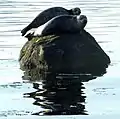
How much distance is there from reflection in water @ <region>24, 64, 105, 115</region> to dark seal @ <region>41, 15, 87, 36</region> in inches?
73.1

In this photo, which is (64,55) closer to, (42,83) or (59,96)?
(42,83)

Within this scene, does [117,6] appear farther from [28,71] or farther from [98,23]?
[28,71]

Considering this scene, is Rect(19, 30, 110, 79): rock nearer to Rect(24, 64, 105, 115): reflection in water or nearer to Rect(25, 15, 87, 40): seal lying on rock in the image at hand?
Rect(25, 15, 87, 40): seal lying on rock

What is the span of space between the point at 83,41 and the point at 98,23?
40.8 feet

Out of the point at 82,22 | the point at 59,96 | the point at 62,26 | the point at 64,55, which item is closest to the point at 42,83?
the point at 59,96

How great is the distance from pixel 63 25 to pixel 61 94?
15.0 feet

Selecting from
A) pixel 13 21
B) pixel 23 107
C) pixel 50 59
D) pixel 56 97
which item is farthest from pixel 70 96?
pixel 13 21

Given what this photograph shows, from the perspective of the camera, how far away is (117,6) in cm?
3947

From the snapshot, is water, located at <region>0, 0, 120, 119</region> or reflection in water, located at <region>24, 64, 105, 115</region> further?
water, located at <region>0, 0, 120, 119</region>

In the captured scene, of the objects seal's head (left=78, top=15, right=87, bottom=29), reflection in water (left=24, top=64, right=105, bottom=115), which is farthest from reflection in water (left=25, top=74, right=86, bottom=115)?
seal's head (left=78, top=15, right=87, bottom=29)

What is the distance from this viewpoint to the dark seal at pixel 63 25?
17.7m

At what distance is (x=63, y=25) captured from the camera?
17.8 metres

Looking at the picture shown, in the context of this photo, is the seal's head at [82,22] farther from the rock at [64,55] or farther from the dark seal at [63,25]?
the rock at [64,55]

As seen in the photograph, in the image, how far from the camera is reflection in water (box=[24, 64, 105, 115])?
12.2m
